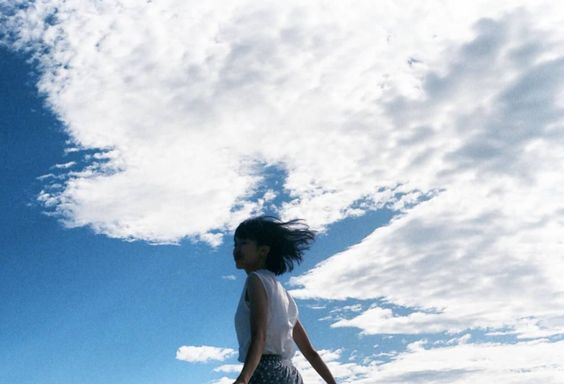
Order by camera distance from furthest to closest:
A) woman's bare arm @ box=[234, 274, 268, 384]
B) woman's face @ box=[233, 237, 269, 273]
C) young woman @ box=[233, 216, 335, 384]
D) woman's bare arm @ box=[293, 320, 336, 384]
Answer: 1. woman's bare arm @ box=[293, 320, 336, 384]
2. woman's face @ box=[233, 237, 269, 273]
3. young woman @ box=[233, 216, 335, 384]
4. woman's bare arm @ box=[234, 274, 268, 384]

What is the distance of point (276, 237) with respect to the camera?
5043mm

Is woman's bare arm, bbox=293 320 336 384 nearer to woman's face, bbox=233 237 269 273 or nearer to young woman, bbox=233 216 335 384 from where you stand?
young woman, bbox=233 216 335 384

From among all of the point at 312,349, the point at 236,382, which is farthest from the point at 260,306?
the point at 312,349

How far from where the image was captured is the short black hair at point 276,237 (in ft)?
16.4

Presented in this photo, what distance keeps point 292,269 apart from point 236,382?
1367 millimetres

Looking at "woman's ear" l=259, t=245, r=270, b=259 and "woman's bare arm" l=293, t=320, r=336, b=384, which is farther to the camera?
"woman's bare arm" l=293, t=320, r=336, b=384

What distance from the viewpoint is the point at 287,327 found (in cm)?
471

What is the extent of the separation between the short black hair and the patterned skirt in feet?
2.50

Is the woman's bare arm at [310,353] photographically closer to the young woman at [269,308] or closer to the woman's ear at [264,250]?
the young woman at [269,308]

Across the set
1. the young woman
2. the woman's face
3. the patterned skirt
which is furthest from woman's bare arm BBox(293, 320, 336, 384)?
the woman's face

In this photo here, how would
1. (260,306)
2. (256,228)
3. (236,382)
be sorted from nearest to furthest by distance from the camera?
(236,382), (260,306), (256,228)

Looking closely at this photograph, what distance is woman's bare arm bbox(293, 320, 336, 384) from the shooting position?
5.16 metres

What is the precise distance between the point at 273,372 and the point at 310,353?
72 centimetres

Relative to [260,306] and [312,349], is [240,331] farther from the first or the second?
[312,349]
